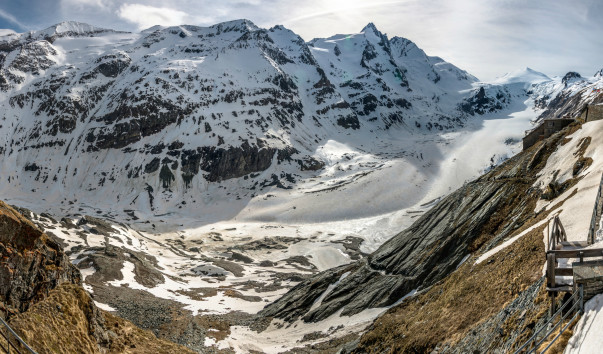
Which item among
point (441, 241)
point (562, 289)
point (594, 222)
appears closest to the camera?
point (562, 289)

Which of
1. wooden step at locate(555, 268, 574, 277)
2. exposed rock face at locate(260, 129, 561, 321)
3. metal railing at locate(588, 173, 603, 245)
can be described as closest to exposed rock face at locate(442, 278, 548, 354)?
wooden step at locate(555, 268, 574, 277)

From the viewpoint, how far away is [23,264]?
51.0 ft

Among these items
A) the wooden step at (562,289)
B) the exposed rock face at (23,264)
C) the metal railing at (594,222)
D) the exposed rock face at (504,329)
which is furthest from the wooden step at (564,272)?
the exposed rock face at (23,264)

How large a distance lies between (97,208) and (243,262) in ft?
366

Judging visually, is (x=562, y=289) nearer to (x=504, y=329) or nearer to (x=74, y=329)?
(x=504, y=329)

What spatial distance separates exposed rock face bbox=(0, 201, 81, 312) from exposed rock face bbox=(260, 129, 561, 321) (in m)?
28.4

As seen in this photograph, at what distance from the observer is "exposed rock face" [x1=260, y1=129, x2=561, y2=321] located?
117 feet

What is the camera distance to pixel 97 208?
199m

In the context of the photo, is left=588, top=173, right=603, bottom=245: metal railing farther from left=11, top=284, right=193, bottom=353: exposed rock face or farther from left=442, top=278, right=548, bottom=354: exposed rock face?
left=11, top=284, right=193, bottom=353: exposed rock face

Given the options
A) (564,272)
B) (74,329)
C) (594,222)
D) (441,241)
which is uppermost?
(594,222)

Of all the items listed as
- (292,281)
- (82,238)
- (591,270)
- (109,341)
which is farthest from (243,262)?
(591,270)

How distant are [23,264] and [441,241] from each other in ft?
117

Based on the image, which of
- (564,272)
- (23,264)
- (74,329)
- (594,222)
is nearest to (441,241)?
(594,222)

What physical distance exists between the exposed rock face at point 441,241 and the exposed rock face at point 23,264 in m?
28.4
